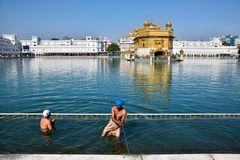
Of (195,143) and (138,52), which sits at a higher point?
(138,52)

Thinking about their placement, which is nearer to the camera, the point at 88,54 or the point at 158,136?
the point at 158,136

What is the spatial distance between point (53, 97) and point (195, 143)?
8969 mm

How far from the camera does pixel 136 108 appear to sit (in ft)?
36.2

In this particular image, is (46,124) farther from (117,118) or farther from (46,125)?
(117,118)

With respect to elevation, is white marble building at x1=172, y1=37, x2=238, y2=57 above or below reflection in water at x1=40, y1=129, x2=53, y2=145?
above

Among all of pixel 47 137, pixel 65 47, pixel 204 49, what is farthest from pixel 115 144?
pixel 204 49

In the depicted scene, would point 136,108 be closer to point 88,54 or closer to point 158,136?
point 158,136

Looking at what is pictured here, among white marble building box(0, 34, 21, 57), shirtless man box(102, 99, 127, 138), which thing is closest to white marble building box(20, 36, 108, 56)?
white marble building box(0, 34, 21, 57)

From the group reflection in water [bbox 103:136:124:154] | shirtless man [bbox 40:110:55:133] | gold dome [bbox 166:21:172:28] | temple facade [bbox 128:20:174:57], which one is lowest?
reflection in water [bbox 103:136:124:154]

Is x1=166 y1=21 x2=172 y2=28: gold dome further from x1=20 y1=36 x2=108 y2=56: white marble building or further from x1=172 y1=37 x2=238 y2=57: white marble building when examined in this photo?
x1=20 y1=36 x2=108 y2=56: white marble building

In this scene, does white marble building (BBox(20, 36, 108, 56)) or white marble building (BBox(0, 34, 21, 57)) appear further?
white marble building (BBox(20, 36, 108, 56))

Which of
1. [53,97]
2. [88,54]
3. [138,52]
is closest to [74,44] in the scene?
[88,54]

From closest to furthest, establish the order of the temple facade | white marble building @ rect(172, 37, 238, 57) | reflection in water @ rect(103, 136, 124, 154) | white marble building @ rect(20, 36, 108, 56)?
1. reflection in water @ rect(103, 136, 124, 154)
2. the temple facade
3. white marble building @ rect(20, 36, 108, 56)
4. white marble building @ rect(172, 37, 238, 57)

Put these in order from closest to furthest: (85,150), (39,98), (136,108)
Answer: (85,150) → (136,108) → (39,98)
